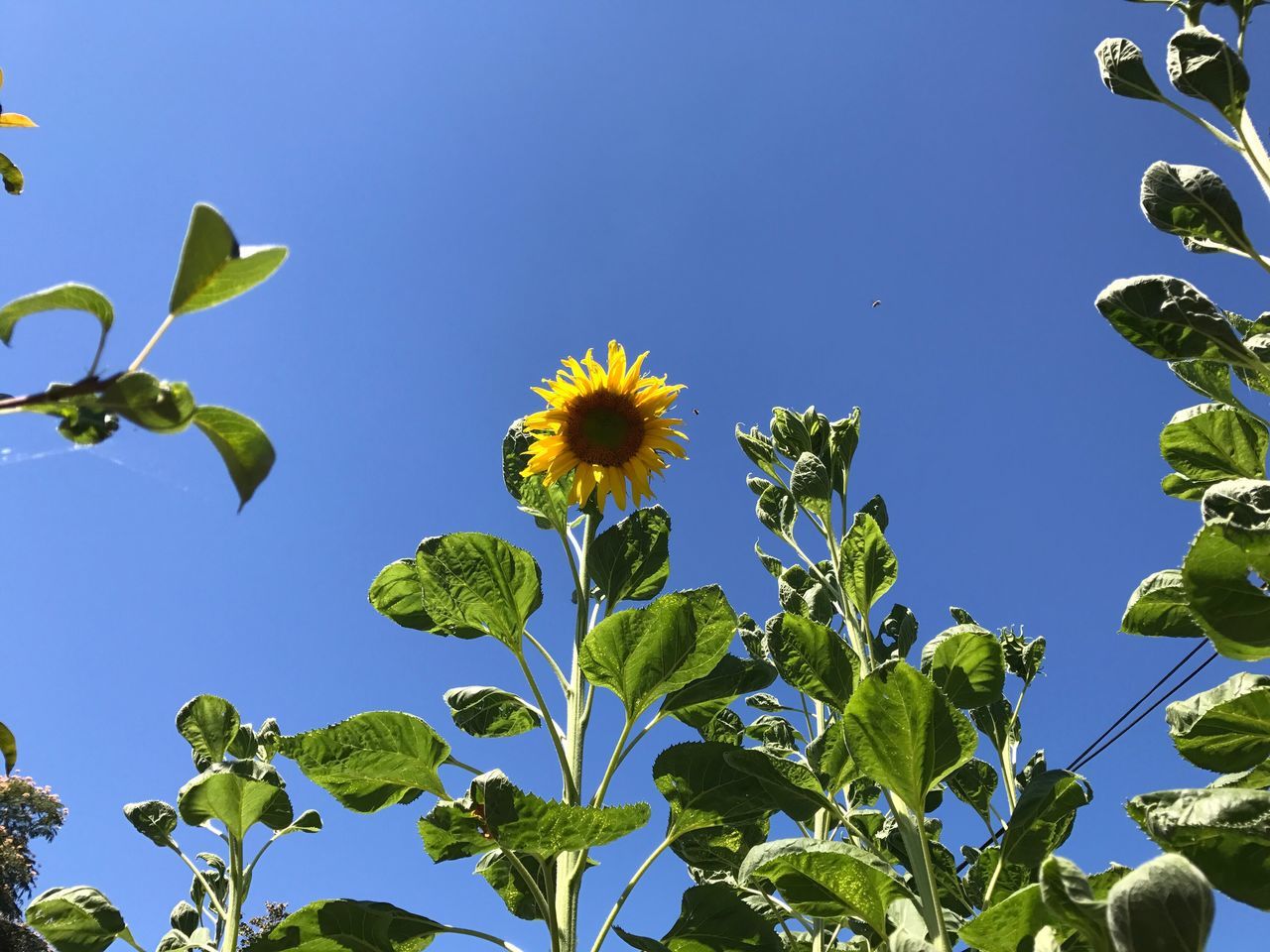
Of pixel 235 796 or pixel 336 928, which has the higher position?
pixel 235 796

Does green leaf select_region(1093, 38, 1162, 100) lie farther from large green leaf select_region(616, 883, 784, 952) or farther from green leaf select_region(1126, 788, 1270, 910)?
large green leaf select_region(616, 883, 784, 952)

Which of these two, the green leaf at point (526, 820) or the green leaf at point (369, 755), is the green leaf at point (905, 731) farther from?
the green leaf at point (369, 755)

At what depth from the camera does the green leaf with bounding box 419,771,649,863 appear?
4.97 ft

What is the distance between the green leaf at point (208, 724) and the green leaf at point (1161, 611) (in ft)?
8.38

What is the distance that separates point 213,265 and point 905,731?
1.42m

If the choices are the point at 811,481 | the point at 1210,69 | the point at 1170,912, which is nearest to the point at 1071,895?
the point at 1170,912

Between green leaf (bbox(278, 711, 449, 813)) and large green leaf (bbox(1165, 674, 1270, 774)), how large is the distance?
1.50m

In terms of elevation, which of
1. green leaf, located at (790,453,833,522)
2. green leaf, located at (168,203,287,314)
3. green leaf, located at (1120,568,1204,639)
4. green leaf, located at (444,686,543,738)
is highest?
green leaf, located at (790,453,833,522)

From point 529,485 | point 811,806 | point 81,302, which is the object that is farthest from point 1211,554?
point 529,485

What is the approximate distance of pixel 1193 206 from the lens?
55.5 inches

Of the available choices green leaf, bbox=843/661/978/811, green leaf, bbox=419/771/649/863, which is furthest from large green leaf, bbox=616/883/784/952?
green leaf, bbox=843/661/978/811

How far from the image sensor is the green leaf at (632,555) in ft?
7.59

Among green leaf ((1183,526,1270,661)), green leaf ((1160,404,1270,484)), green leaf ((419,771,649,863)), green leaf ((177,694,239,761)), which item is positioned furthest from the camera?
green leaf ((177,694,239,761))

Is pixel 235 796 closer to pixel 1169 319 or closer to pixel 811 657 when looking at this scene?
pixel 811 657
